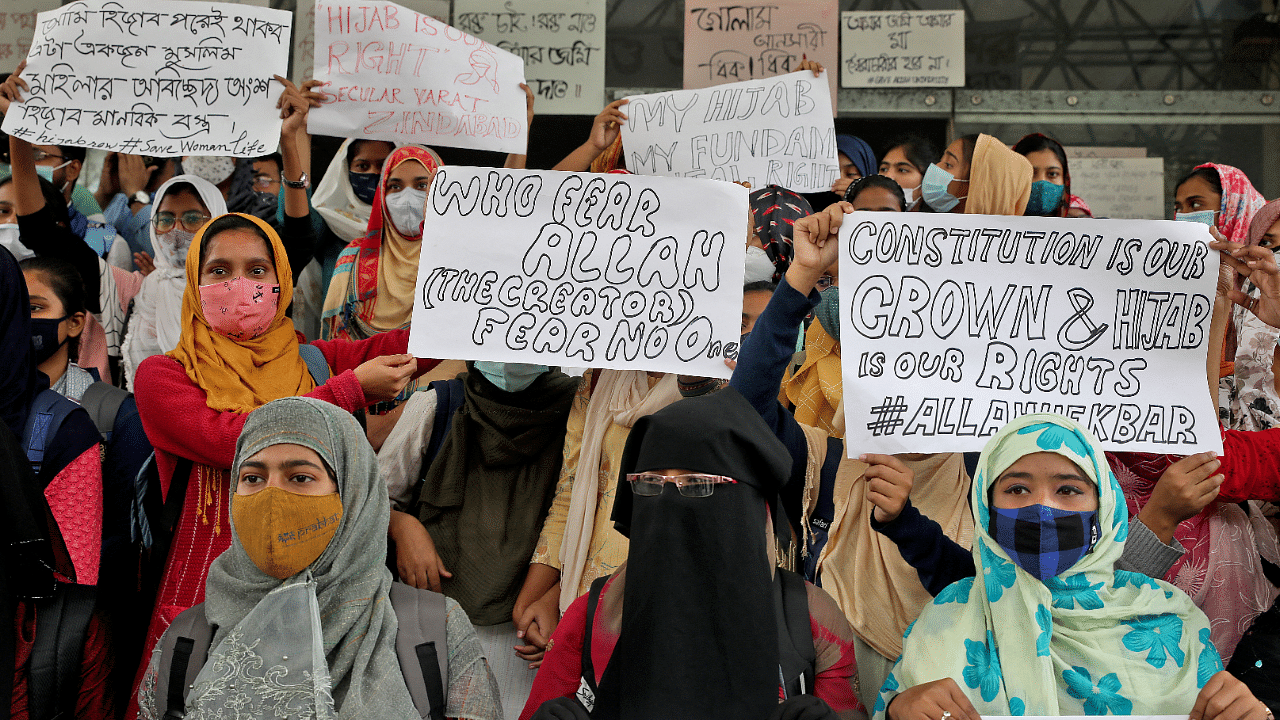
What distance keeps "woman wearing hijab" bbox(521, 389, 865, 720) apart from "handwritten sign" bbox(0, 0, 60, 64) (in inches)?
218

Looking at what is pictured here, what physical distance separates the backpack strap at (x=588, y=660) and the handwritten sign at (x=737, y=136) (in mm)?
2285

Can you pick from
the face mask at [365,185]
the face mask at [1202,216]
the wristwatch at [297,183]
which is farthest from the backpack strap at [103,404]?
the face mask at [1202,216]

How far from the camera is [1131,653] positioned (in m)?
2.52

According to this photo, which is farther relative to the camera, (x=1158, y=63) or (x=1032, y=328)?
(x=1158, y=63)

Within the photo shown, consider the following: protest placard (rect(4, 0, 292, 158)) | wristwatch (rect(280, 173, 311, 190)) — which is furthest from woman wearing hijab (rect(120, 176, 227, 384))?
wristwatch (rect(280, 173, 311, 190))

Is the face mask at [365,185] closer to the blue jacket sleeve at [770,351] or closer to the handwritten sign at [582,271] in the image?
the handwritten sign at [582,271]

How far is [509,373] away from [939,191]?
1912mm

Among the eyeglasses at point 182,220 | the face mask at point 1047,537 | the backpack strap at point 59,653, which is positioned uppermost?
the eyeglasses at point 182,220

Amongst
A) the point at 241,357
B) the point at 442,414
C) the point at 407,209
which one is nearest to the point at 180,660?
the point at 241,357

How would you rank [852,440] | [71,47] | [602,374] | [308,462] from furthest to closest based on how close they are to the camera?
[71,47] → [602,374] → [852,440] → [308,462]

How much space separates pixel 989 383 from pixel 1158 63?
4.12 m

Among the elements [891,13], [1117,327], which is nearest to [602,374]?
[1117,327]

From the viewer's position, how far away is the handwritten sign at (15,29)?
6.43 metres

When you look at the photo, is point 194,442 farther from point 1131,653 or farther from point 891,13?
point 891,13
